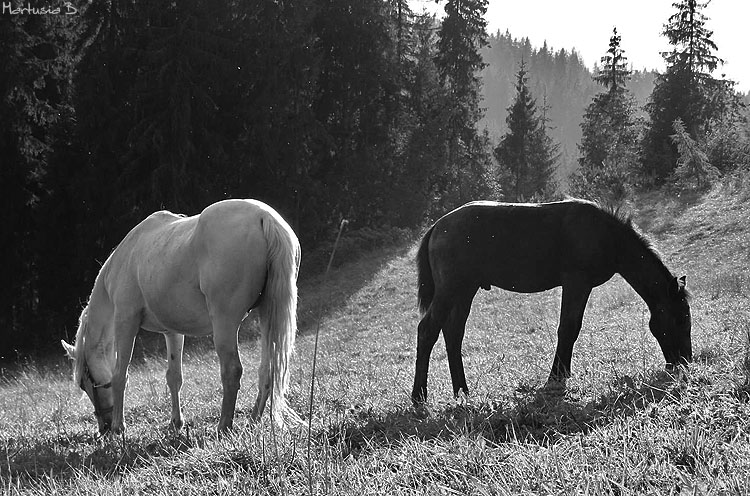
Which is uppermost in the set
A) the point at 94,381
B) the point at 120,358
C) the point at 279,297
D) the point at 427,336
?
the point at 279,297

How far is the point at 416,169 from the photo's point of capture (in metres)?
27.5

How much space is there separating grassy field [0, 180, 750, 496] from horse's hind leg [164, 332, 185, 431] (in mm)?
245

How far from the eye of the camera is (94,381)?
668cm

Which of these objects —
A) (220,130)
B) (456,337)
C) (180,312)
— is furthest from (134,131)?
(456,337)

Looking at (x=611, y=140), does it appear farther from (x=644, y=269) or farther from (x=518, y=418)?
(x=518, y=418)

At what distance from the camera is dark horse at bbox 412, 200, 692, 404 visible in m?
6.18

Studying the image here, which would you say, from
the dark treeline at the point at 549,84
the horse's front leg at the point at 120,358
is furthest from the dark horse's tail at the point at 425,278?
the dark treeline at the point at 549,84

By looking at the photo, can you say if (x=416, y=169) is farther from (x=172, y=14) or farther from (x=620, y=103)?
(x=620, y=103)

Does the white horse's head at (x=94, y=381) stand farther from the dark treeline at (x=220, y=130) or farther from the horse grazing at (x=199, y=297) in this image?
the dark treeline at (x=220, y=130)

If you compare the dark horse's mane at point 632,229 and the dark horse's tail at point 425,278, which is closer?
the dark horse's mane at point 632,229

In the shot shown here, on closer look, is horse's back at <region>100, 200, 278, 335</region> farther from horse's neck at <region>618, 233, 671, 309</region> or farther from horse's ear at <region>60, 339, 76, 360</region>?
horse's neck at <region>618, 233, 671, 309</region>

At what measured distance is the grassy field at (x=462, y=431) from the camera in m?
3.03

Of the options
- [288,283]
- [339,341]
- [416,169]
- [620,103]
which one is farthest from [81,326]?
[620,103]

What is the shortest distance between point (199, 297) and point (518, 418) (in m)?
3.03
